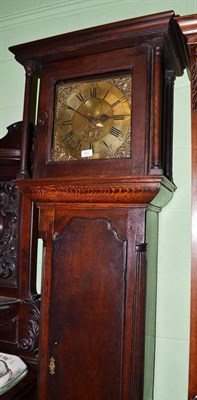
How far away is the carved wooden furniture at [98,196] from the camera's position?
3.25 feet

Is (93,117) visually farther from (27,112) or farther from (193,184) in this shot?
(193,184)

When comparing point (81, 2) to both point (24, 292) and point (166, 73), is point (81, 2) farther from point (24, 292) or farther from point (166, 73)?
point (24, 292)

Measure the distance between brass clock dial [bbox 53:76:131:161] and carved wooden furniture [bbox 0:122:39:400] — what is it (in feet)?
1.08

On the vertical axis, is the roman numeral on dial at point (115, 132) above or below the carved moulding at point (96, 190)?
above

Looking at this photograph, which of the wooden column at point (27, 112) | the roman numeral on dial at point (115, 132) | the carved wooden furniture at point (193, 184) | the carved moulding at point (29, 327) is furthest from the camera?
the carved moulding at point (29, 327)

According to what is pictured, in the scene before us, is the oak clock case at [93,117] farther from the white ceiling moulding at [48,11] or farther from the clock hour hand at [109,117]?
the white ceiling moulding at [48,11]

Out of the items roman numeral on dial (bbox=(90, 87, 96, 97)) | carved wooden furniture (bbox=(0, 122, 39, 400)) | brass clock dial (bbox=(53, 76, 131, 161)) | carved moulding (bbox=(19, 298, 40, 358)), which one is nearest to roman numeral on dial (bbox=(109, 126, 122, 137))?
brass clock dial (bbox=(53, 76, 131, 161))

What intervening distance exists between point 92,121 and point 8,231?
642 millimetres

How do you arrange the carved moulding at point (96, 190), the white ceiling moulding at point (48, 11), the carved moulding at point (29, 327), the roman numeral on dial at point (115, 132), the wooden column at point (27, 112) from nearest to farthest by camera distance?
the carved moulding at point (96, 190)
the roman numeral on dial at point (115, 132)
the wooden column at point (27, 112)
the carved moulding at point (29, 327)
the white ceiling moulding at point (48, 11)

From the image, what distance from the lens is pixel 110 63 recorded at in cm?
110

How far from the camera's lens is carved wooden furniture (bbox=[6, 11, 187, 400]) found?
39.0 inches

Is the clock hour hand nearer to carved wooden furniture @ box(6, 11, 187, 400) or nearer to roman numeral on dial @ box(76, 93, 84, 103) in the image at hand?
carved wooden furniture @ box(6, 11, 187, 400)

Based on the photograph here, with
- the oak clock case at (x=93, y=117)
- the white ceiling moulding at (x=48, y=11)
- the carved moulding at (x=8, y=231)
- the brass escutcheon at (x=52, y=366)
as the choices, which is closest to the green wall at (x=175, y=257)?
→ the white ceiling moulding at (x=48, y=11)

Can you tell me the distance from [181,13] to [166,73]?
338 mm
